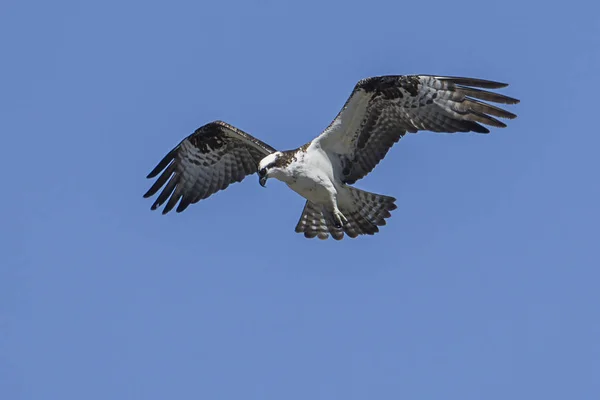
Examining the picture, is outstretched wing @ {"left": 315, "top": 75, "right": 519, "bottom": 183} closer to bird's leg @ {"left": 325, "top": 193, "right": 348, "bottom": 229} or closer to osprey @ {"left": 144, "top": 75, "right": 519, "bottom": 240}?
osprey @ {"left": 144, "top": 75, "right": 519, "bottom": 240}

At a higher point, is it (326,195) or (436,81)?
(436,81)

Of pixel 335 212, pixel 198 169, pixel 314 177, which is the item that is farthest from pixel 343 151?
pixel 198 169

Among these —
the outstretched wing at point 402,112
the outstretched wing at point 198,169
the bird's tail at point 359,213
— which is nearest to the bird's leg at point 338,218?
the bird's tail at point 359,213

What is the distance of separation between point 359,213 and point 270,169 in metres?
1.65

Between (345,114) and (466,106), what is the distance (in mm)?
1462

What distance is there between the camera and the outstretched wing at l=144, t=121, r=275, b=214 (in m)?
15.2

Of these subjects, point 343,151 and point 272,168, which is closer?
point 272,168

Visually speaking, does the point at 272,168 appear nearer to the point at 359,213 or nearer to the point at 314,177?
the point at 314,177

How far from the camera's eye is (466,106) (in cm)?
1313

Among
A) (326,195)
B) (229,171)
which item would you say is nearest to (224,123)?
(229,171)

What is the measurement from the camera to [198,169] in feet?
50.1

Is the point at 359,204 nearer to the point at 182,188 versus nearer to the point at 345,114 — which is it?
the point at 345,114

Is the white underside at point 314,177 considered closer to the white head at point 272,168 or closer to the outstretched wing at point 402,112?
the white head at point 272,168

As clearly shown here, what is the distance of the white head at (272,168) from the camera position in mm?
13492
